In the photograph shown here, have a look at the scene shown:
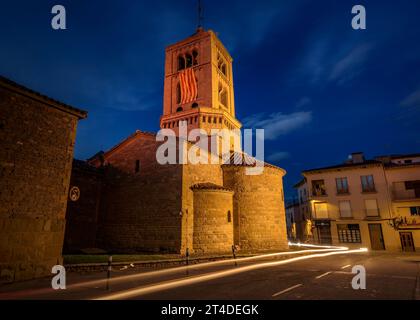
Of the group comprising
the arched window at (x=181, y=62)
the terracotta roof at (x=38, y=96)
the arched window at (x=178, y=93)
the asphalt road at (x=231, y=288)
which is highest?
the arched window at (x=181, y=62)

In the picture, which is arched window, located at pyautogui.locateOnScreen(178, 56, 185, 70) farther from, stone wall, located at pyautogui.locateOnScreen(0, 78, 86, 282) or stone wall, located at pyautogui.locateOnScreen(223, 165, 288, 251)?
stone wall, located at pyautogui.locateOnScreen(0, 78, 86, 282)

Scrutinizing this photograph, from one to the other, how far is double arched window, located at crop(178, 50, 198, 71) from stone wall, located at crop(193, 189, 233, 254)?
2152cm

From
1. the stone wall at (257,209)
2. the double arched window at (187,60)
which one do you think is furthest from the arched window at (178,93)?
the stone wall at (257,209)

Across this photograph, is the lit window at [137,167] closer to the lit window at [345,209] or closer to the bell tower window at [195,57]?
the bell tower window at [195,57]

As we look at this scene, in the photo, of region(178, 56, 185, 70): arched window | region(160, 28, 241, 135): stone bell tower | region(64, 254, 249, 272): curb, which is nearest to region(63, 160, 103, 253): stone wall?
region(64, 254, 249, 272): curb

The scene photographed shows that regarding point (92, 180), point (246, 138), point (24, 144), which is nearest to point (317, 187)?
point (246, 138)

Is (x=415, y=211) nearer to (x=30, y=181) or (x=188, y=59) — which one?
(x=188, y=59)

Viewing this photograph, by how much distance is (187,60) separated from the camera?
33.0 meters

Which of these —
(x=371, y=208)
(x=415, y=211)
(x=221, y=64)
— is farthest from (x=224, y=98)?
(x=415, y=211)

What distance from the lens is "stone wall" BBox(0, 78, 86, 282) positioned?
8.42 metres

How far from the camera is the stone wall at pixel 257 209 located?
18.5 meters

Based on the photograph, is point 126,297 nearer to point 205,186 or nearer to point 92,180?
point 205,186

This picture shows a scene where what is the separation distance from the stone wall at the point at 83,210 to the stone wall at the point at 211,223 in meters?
7.02
